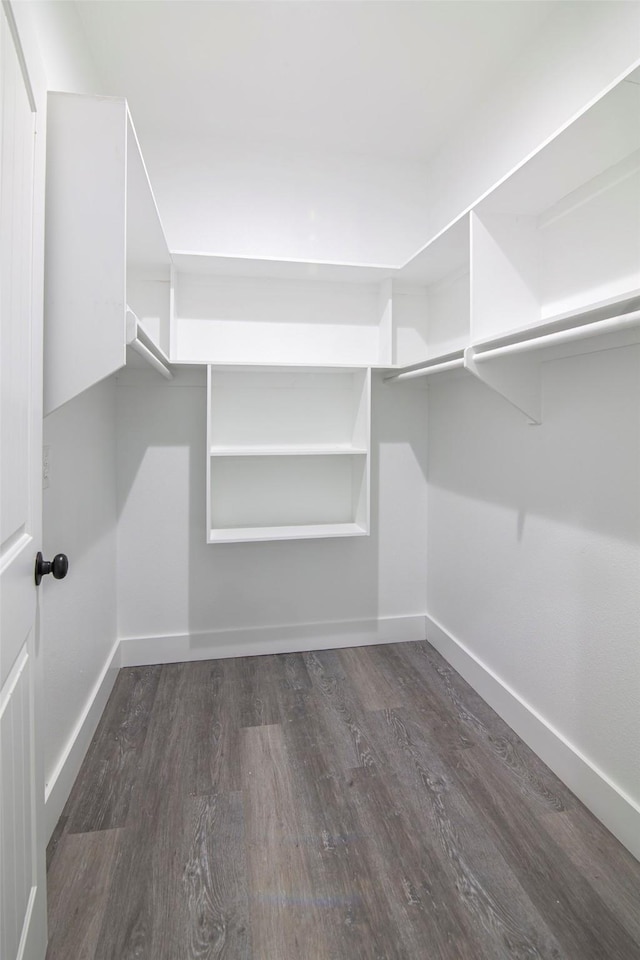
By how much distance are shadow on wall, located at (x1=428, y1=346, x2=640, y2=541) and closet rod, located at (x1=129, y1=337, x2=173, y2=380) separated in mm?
1358

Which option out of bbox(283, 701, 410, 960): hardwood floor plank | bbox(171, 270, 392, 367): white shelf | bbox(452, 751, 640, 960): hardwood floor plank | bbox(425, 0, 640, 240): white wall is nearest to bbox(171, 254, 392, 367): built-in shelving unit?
bbox(171, 270, 392, 367): white shelf

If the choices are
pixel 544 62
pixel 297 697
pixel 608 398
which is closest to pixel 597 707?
pixel 608 398

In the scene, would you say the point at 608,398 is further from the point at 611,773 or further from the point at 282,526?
the point at 282,526

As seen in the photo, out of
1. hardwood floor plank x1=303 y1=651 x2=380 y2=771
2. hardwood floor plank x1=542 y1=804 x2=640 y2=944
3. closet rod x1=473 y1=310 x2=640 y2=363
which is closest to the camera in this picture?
closet rod x1=473 y1=310 x2=640 y2=363

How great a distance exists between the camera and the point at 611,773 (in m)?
1.51

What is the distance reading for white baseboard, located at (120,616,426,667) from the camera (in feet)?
8.26

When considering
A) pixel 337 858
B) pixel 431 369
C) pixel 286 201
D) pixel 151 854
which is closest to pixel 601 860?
pixel 337 858

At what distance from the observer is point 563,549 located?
1.71 metres

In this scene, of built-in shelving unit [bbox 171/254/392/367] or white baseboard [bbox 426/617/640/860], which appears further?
built-in shelving unit [bbox 171/254/392/367]

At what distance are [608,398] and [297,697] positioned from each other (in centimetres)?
170

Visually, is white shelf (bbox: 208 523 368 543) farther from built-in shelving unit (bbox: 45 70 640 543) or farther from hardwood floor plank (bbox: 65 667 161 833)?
hardwood floor plank (bbox: 65 667 161 833)

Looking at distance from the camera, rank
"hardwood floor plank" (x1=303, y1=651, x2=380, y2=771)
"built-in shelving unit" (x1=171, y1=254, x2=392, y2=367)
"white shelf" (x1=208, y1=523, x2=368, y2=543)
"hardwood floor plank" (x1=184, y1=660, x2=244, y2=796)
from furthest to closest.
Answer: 1. "built-in shelving unit" (x1=171, y1=254, x2=392, y2=367)
2. "white shelf" (x1=208, y1=523, x2=368, y2=543)
3. "hardwood floor plank" (x1=303, y1=651, x2=380, y2=771)
4. "hardwood floor plank" (x1=184, y1=660, x2=244, y2=796)

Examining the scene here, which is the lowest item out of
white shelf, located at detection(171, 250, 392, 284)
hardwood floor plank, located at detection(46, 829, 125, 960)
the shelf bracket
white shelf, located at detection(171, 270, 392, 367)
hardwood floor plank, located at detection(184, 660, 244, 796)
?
hardwood floor plank, located at detection(46, 829, 125, 960)

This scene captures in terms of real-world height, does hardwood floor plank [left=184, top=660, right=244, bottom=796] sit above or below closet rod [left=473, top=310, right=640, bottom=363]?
below
